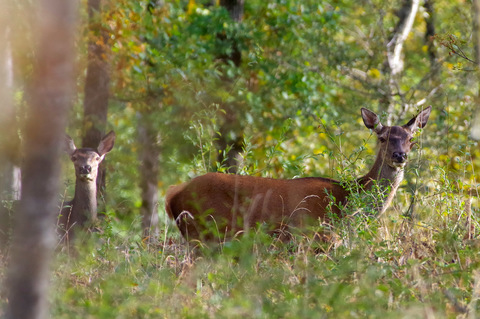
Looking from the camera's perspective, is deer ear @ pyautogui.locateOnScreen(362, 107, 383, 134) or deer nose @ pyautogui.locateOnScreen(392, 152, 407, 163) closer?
deer nose @ pyautogui.locateOnScreen(392, 152, 407, 163)

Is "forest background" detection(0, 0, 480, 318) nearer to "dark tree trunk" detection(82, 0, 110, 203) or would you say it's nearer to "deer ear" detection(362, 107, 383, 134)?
"dark tree trunk" detection(82, 0, 110, 203)

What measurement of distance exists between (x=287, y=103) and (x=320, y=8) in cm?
180

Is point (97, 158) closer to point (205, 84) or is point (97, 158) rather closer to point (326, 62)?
point (205, 84)

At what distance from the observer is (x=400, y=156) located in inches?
286

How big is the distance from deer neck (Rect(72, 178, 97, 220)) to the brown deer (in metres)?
1.60

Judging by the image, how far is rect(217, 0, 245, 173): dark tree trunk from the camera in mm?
11453

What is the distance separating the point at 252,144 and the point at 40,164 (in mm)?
9682

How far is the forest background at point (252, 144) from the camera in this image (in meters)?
4.07

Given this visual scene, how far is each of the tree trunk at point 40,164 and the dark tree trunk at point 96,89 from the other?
22.3 feet

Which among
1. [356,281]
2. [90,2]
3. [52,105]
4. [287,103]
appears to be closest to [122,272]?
[356,281]

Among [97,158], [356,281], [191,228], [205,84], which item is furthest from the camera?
[205,84]

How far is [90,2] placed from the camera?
9.98m

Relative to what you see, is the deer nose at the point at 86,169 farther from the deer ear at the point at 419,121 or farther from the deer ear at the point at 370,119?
the deer ear at the point at 419,121

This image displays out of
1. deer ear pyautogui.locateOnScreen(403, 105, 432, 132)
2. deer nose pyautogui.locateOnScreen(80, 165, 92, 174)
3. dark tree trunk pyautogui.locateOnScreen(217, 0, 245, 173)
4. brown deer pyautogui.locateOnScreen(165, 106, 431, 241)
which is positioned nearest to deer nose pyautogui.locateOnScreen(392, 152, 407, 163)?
brown deer pyautogui.locateOnScreen(165, 106, 431, 241)
